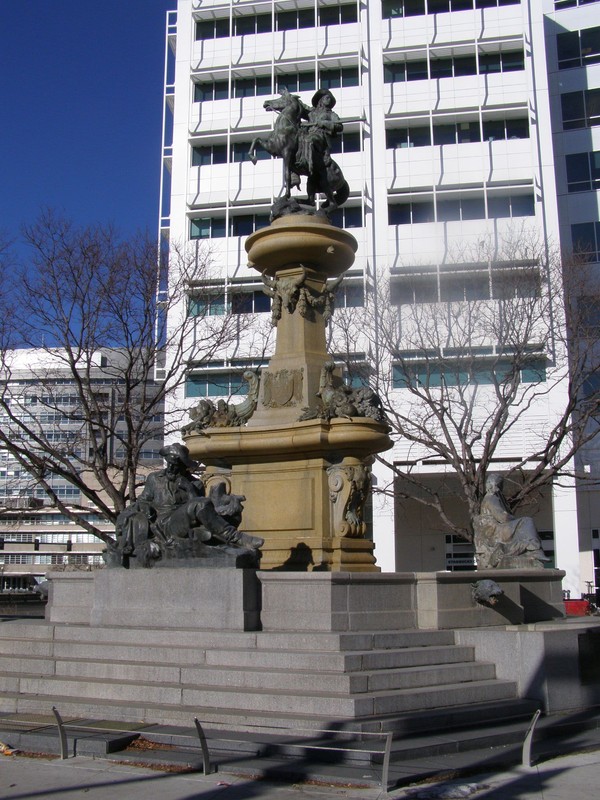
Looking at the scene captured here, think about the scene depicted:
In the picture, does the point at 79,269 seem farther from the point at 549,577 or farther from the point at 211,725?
the point at 211,725

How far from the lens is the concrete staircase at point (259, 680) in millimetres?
8609

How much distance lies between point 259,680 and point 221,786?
2046 millimetres

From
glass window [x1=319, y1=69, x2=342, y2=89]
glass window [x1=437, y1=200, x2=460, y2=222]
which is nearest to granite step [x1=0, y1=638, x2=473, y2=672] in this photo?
glass window [x1=437, y1=200, x2=460, y2=222]

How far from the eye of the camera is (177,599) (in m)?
10.8

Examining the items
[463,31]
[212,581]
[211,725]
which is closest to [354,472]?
[212,581]

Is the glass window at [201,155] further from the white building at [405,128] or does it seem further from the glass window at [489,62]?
the glass window at [489,62]

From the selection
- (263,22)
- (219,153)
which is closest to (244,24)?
(263,22)

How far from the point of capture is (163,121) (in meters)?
50.2

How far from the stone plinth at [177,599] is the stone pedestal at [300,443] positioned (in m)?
2.39

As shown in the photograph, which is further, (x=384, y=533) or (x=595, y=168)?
(x=595, y=168)

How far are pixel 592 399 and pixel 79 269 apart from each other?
593 inches

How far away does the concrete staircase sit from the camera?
28.2 feet

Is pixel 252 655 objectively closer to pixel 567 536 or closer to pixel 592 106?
pixel 567 536

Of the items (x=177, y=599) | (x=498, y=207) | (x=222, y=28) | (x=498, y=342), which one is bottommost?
(x=177, y=599)
